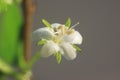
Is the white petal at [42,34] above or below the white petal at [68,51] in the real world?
above

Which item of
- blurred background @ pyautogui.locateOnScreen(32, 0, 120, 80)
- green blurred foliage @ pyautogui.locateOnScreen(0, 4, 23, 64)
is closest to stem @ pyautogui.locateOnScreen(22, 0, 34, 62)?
green blurred foliage @ pyautogui.locateOnScreen(0, 4, 23, 64)

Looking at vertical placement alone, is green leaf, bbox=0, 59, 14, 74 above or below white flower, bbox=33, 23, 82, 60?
above

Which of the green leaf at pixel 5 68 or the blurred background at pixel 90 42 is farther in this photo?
the blurred background at pixel 90 42

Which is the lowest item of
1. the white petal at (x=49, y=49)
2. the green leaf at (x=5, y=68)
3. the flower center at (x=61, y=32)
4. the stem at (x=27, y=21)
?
the white petal at (x=49, y=49)

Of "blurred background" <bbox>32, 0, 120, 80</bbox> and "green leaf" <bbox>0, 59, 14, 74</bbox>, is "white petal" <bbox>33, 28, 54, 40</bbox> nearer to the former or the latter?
"green leaf" <bbox>0, 59, 14, 74</bbox>

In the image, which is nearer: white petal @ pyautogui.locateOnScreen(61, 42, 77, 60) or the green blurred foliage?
white petal @ pyautogui.locateOnScreen(61, 42, 77, 60)

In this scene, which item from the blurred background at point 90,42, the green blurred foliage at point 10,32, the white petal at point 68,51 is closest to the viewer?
the white petal at point 68,51

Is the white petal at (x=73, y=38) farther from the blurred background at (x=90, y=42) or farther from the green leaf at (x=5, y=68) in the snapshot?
the blurred background at (x=90, y=42)

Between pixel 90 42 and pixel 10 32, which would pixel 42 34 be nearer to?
pixel 10 32

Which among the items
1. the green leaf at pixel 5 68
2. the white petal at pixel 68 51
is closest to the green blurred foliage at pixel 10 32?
the green leaf at pixel 5 68

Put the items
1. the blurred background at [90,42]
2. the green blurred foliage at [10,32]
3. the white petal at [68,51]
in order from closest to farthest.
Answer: the white petal at [68,51], the green blurred foliage at [10,32], the blurred background at [90,42]
